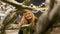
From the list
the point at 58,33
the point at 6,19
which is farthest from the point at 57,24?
the point at 6,19

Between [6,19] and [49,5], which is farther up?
[49,5]

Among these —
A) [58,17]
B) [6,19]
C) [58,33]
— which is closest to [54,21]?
[58,17]

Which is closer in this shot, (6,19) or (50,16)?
(50,16)

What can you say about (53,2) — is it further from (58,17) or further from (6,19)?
(6,19)

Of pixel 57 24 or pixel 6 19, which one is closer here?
pixel 57 24

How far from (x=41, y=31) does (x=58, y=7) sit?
0.11 metres

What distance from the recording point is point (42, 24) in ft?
2.05

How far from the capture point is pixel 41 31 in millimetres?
640

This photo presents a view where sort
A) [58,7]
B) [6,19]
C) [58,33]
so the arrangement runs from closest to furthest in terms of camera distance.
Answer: [58,7] → [58,33] → [6,19]

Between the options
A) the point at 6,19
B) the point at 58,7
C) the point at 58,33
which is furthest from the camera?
the point at 6,19

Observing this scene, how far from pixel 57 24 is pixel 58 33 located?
19cm

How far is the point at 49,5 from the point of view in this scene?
2.00 feet

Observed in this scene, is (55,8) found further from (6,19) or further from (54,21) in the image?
(6,19)

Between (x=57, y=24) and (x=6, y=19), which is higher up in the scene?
(x=57, y=24)
